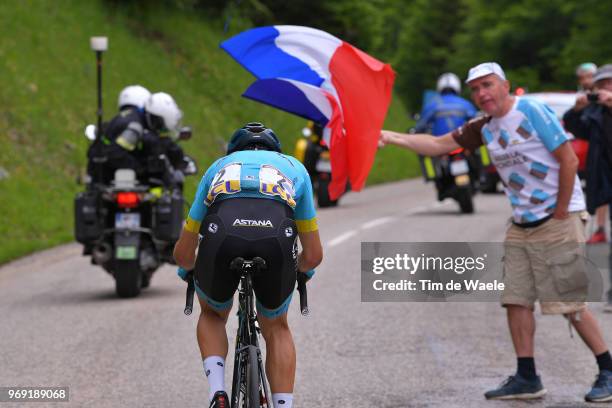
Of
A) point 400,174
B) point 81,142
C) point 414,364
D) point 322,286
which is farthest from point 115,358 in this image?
point 400,174

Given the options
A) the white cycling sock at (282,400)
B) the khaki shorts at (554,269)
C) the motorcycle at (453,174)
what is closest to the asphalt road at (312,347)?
the khaki shorts at (554,269)

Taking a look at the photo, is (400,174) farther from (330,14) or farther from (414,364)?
(414,364)

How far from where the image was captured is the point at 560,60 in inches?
2482

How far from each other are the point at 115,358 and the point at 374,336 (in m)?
2.04

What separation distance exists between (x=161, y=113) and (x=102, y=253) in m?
1.36

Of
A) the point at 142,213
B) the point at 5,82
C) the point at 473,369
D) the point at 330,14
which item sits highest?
the point at 330,14

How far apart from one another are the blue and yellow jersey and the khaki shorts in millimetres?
2216

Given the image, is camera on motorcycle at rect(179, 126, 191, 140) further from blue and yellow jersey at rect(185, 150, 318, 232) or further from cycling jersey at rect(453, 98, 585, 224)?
blue and yellow jersey at rect(185, 150, 318, 232)

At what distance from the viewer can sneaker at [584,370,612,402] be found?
777cm

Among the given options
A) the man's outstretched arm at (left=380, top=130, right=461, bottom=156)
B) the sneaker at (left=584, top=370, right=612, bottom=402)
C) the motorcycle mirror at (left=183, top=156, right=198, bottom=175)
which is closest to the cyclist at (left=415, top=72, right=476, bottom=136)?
the motorcycle mirror at (left=183, top=156, right=198, bottom=175)

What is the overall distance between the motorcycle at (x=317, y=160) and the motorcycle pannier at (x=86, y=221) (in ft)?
37.7

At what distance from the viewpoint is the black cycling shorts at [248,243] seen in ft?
19.3

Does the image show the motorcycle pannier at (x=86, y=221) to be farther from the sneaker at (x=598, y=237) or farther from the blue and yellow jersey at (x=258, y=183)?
the sneaker at (x=598, y=237)

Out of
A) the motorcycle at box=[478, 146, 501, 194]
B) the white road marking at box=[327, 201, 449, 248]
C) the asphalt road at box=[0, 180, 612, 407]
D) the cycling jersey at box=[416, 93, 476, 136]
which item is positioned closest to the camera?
the asphalt road at box=[0, 180, 612, 407]
